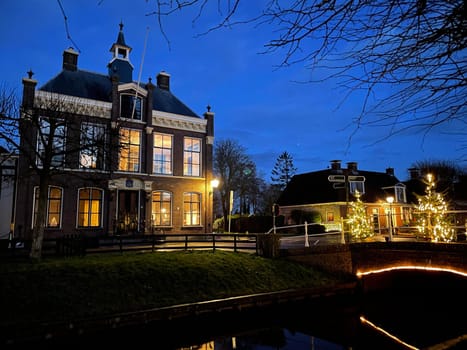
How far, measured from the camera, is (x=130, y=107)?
22266mm

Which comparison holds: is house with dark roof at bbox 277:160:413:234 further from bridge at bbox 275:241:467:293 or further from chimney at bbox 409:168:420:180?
bridge at bbox 275:241:467:293

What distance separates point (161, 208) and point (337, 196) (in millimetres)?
18737

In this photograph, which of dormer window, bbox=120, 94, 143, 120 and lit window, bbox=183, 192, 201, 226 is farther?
lit window, bbox=183, 192, 201, 226

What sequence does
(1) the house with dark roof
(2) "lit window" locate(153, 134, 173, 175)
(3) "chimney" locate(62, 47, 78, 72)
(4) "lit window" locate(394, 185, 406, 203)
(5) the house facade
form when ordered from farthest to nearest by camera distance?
1. (4) "lit window" locate(394, 185, 406, 203)
2. (1) the house with dark roof
3. (2) "lit window" locate(153, 134, 173, 175)
4. (3) "chimney" locate(62, 47, 78, 72)
5. (5) the house facade

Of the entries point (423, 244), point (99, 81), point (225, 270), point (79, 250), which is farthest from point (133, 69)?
point (423, 244)

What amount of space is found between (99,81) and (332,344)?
2176cm

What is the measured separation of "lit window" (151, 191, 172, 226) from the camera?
22.2m

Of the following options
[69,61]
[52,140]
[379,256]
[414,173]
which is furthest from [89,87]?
[414,173]

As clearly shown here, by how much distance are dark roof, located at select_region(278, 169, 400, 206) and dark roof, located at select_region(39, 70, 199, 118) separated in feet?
55.5

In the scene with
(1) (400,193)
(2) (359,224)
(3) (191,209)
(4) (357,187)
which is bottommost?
(2) (359,224)

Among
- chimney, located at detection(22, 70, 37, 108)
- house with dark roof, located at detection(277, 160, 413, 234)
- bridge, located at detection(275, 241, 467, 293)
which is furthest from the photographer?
house with dark roof, located at detection(277, 160, 413, 234)

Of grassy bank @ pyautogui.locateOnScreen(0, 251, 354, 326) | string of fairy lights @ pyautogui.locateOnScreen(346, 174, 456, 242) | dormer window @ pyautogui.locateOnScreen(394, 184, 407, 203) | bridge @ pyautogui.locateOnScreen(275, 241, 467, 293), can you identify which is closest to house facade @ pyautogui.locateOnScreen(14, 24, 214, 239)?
grassy bank @ pyautogui.locateOnScreen(0, 251, 354, 326)

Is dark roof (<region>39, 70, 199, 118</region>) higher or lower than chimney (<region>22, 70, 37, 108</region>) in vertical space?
higher

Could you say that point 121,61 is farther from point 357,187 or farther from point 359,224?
point 357,187
